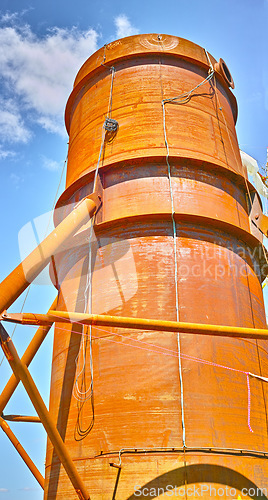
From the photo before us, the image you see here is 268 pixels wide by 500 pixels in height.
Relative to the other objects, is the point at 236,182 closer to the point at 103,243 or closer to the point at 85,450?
the point at 103,243

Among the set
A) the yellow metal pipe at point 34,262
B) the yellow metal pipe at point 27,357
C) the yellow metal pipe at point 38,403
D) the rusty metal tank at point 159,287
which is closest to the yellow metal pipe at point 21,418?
the yellow metal pipe at point 27,357

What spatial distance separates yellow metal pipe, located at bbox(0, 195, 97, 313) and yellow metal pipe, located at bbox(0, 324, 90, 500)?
0.63 m

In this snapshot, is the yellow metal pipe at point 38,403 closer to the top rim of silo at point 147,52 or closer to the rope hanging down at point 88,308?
the rope hanging down at point 88,308

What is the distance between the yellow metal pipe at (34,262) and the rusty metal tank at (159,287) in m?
1.14

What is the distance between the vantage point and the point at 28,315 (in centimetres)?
708

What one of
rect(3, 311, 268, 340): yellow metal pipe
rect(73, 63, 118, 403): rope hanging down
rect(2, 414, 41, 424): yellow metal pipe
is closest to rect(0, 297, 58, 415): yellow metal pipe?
rect(2, 414, 41, 424): yellow metal pipe

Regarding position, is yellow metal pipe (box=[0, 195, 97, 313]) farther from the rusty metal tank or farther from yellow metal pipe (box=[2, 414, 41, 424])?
yellow metal pipe (box=[2, 414, 41, 424])

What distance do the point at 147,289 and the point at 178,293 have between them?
1.92ft

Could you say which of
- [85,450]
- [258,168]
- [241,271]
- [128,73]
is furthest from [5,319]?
[258,168]

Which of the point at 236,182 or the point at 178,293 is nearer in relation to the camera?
the point at 178,293

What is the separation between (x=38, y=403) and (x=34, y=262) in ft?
7.48

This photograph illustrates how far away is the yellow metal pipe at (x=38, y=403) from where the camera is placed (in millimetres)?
7004

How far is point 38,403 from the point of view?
7207 millimetres

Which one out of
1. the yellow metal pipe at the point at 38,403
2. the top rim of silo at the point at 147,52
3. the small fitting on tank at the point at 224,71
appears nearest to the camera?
the yellow metal pipe at the point at 38,403
